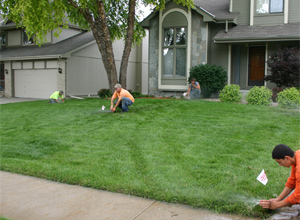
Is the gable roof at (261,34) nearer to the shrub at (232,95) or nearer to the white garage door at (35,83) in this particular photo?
the shrub at (232,95)

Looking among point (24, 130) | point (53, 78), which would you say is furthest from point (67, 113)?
point (53, 78)

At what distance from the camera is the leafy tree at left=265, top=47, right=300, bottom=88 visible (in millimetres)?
13375

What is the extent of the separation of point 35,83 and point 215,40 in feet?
45.1

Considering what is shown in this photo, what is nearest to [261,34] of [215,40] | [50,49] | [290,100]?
[215,40]

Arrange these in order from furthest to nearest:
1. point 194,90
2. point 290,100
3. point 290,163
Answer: point 194,90
point 290,100
point 290,163

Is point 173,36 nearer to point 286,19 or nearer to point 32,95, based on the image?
point 286,19

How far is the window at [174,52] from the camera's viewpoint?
1669 centimetres

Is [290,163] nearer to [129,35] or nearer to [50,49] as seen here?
[129,35]

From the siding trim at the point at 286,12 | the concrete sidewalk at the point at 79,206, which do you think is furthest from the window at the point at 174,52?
the concrete sidewalk at the point at 79,206

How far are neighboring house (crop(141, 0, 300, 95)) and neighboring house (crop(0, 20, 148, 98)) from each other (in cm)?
604

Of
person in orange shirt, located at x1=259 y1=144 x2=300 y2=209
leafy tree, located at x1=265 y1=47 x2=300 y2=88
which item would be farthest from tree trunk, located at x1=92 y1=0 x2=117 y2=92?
person in orange shirt, located at x1=259 y1=144 x2=300 y2=209

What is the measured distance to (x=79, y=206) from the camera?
4.20 metres

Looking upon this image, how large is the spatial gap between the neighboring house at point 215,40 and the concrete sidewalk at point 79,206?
488 inches

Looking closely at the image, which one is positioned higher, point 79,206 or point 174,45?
point 174,45
